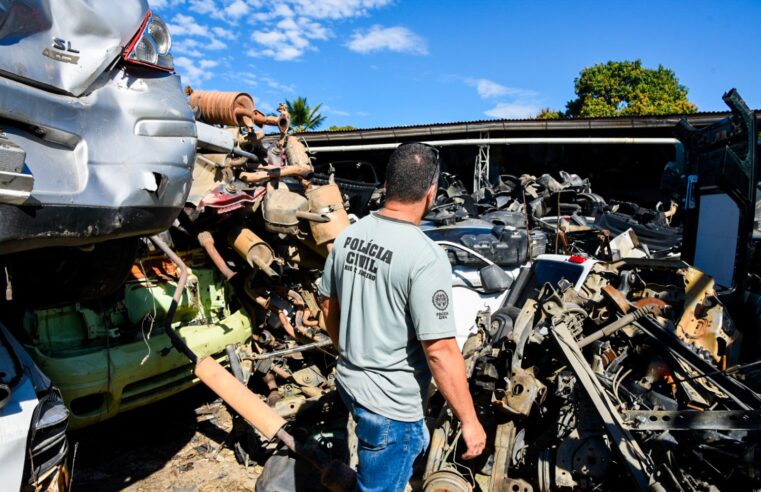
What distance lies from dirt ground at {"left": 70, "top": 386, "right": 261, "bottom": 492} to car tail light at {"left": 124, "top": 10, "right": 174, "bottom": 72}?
2.63 m

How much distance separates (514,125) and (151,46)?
12.2 metres

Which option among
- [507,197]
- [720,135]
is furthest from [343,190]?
[720,135]

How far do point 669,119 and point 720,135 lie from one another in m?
7.13

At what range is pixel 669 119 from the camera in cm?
1180

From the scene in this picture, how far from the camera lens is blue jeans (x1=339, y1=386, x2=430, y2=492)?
7.04 feet

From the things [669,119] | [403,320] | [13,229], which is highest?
[669,119]

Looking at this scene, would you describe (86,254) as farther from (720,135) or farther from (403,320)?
(720,135)

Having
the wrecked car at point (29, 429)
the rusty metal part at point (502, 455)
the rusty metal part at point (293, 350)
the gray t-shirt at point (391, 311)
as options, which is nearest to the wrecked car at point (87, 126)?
the wrecked car at point (29, 429)

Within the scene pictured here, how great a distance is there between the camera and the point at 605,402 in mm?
2977

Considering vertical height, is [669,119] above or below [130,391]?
above

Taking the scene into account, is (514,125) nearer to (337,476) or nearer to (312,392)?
(312,392)

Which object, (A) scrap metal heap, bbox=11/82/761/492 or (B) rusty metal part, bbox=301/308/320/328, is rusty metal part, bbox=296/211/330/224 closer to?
(A) scrap metal heap, bbox=11/82/761/492

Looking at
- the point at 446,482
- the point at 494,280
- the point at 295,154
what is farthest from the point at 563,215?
the point at 446,482

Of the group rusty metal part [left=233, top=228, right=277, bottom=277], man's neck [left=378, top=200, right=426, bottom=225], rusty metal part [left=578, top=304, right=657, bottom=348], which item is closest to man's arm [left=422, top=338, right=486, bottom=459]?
man's neck [left=378, top=200, right=426, bottom=225]
